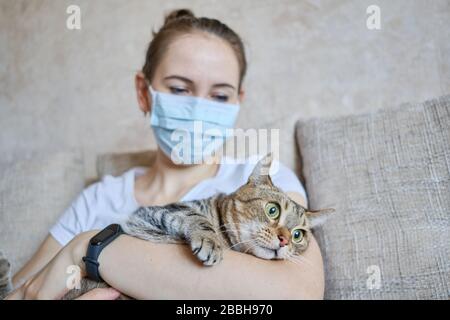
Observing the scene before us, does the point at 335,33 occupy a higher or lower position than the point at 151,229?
higher

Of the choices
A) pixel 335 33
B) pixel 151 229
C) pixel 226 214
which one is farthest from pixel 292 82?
pixel 151 229

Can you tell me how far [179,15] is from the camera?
1.04 metres

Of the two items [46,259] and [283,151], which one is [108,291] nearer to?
[46,259]

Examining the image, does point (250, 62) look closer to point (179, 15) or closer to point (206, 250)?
point (179, 15)

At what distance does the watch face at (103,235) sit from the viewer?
744 mm

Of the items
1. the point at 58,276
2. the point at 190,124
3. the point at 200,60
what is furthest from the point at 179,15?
the point at 58,276

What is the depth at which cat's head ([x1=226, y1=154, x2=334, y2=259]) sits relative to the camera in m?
0.76

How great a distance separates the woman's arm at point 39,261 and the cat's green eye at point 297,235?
0.59m

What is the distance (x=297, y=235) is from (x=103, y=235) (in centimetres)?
40

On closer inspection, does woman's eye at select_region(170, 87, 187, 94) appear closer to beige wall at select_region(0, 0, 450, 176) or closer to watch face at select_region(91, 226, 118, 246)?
beige wall at select_region(0, 0, 450, 176)

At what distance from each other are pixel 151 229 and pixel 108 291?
142 mm
